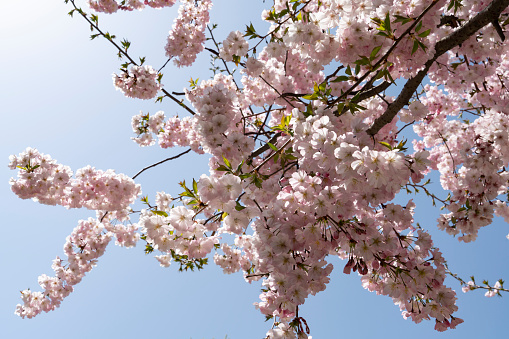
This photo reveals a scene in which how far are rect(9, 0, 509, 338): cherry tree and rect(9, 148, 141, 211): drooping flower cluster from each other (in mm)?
18

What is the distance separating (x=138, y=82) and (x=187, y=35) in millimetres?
1466

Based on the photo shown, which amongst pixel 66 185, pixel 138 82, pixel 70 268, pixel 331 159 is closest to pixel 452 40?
pixel 331 159

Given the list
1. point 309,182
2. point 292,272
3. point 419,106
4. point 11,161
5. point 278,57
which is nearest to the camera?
point 309,182

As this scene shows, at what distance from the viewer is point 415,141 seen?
6473 millimetres

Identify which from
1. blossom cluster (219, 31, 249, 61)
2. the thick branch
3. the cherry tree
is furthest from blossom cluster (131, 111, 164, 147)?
the thick branch

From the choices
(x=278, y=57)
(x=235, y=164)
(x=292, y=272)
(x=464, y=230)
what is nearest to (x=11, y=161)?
(x=235, y=164)

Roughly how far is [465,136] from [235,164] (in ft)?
13.1

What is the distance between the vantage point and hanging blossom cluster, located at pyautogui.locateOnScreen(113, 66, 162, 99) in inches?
212

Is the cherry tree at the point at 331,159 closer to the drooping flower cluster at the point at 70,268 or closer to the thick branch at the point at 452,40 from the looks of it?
the thick branch at the point at 452,40

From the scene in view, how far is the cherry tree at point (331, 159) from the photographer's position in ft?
8.16

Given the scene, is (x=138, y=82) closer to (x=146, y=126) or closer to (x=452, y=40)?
(x=146, y=126)

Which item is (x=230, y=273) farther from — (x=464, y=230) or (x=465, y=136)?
(x=465, y=136)

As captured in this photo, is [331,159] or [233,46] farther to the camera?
[233,46]

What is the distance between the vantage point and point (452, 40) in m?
3.38
